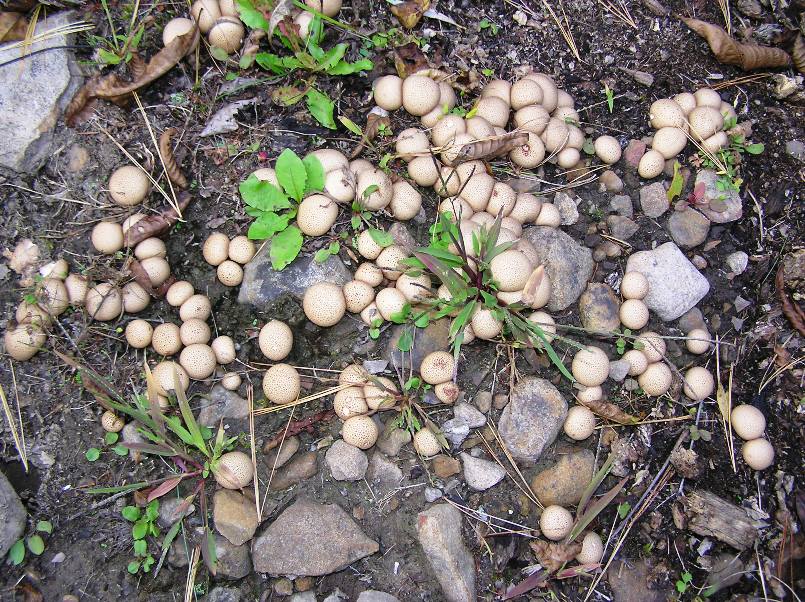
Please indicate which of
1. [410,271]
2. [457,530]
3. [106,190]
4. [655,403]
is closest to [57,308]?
[106,190]

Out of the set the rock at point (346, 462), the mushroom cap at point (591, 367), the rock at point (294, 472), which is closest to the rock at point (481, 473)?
the rock at point (346, 462)

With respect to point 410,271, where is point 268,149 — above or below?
above

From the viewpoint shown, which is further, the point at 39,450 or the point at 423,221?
the point at 423,221

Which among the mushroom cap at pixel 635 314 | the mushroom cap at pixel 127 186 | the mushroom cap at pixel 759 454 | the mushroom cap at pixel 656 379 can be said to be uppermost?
the mushroom cap at pixel 127 186

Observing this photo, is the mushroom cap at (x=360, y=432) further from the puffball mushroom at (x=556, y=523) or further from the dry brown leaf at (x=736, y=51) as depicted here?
the dry brown leaf at (x=736, y=51)

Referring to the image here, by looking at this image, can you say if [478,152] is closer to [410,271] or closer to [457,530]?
[410,271]

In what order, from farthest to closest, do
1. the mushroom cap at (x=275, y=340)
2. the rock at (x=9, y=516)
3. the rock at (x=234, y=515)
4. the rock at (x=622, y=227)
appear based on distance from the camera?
the rock at (x=622, y=227) → the mushroom cap at (x=275, y=340) → the rock at (x=234, y=515) → the rock at (x=9, y=516)
